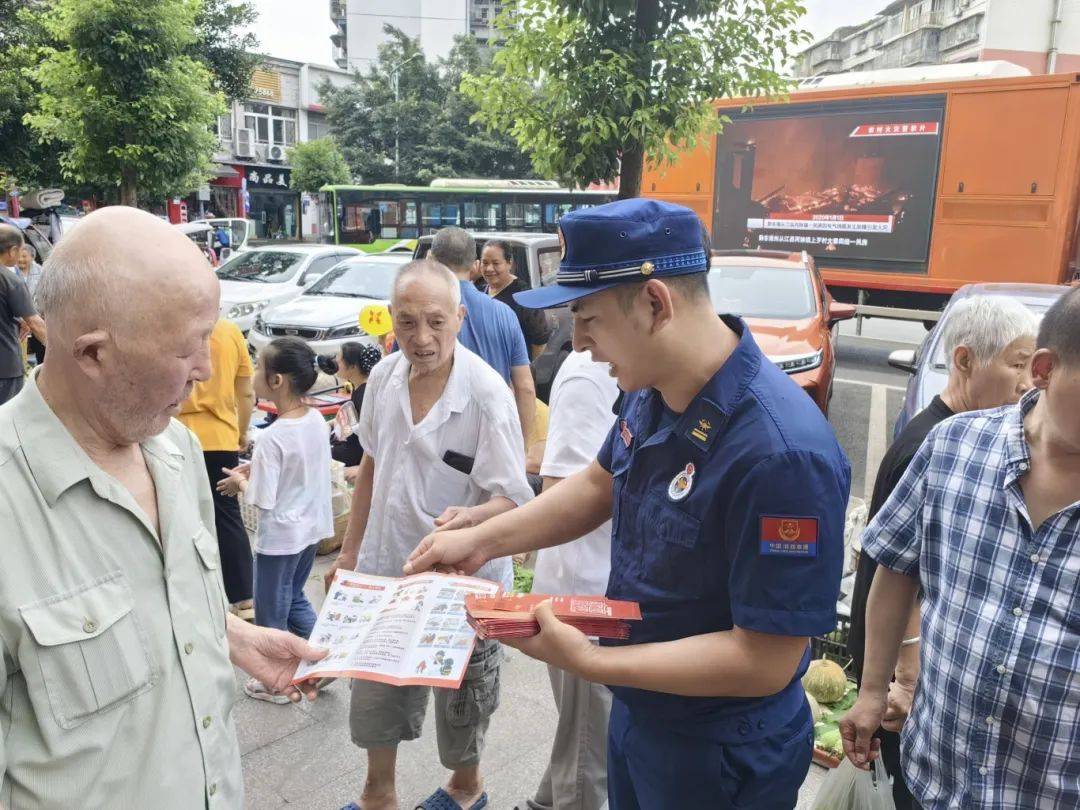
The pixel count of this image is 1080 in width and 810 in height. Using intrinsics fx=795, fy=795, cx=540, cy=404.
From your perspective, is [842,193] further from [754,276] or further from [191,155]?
[191,155]

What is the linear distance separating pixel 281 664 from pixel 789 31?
720cm

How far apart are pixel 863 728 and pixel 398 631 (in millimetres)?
1219

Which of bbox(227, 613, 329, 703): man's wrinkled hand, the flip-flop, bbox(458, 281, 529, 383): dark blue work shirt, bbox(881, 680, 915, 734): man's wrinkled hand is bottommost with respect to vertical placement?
the flip-flop

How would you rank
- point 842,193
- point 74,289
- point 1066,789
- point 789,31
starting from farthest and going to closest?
point 842,193
point 789,31
point 1066,789
point 74,289

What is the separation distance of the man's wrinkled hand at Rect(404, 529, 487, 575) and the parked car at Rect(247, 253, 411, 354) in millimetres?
7431

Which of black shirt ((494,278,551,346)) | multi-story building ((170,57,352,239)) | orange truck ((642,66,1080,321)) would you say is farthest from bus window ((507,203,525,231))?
multi-story building ((170,57,352,239))

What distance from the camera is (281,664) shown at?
193cm

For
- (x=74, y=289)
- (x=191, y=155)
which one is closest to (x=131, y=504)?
(x=74, y=289)

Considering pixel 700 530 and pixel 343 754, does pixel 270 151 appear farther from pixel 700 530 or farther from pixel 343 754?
pixel 700 530

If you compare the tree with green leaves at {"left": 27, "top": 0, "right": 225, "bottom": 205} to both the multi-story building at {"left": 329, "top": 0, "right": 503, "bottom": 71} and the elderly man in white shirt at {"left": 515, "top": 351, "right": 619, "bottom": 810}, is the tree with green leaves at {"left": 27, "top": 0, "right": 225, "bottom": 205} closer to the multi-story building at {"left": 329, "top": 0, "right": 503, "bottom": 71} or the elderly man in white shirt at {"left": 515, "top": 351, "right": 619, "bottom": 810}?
the elderly man in white shirt at {"left": 515, "top": 351, "right": 619, "bottom": 810}

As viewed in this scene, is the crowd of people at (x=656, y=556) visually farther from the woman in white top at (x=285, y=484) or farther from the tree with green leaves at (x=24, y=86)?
the tree with green leaves at (x=24, y=86)

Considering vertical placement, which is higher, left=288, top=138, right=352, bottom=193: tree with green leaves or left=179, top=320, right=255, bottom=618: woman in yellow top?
left=288, top=138, right=352, bottom=193: tree with green leaves

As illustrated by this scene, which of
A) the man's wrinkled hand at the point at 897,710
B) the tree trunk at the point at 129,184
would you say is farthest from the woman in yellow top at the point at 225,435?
the tree trunk at the point at 129,184

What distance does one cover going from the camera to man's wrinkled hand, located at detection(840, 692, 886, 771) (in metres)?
2.04
